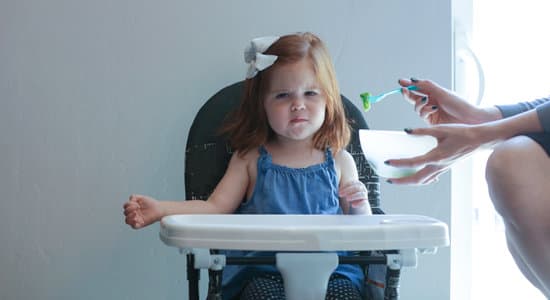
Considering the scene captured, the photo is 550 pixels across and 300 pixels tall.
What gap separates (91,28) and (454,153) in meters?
1.02

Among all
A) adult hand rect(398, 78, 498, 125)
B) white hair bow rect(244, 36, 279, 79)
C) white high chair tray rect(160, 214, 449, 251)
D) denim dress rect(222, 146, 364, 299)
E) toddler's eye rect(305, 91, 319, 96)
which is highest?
white hair bow rect(244, 36, 279, 79)

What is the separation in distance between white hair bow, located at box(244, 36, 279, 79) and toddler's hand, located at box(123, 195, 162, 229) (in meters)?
0.37

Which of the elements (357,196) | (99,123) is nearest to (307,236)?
(357,196)

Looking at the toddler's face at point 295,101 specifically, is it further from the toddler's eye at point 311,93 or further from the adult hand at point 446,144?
the adult hand at point 446,144

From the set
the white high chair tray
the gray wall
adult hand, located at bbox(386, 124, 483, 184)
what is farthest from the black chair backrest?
the white high chair tray

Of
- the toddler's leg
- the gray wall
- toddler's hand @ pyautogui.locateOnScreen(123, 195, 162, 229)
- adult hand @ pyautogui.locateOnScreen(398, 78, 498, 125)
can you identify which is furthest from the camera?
the gray wall

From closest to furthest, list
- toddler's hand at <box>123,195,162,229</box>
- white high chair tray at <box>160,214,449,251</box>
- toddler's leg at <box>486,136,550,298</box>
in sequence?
white high chair tray at <box>160,214,449,251</box> → toddler's leg at <box>486,136,550,298</box> → toddler's hand at <box>123,195,162,229</box>

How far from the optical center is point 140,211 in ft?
4.14

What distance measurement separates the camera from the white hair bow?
4.44 feet

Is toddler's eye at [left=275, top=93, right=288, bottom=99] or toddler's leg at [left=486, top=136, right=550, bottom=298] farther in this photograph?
toddler's eye at [left=275, top=93, right=288, bottom=99]

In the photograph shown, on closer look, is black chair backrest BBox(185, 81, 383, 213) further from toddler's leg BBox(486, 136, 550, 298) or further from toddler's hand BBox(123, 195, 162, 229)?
toddler's leg BBox(486, 136, 550, 298)

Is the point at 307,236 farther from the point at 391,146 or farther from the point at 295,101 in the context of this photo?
the point at 295,101

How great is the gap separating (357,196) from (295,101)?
257 millimetres

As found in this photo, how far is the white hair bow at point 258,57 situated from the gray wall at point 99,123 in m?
0.27
